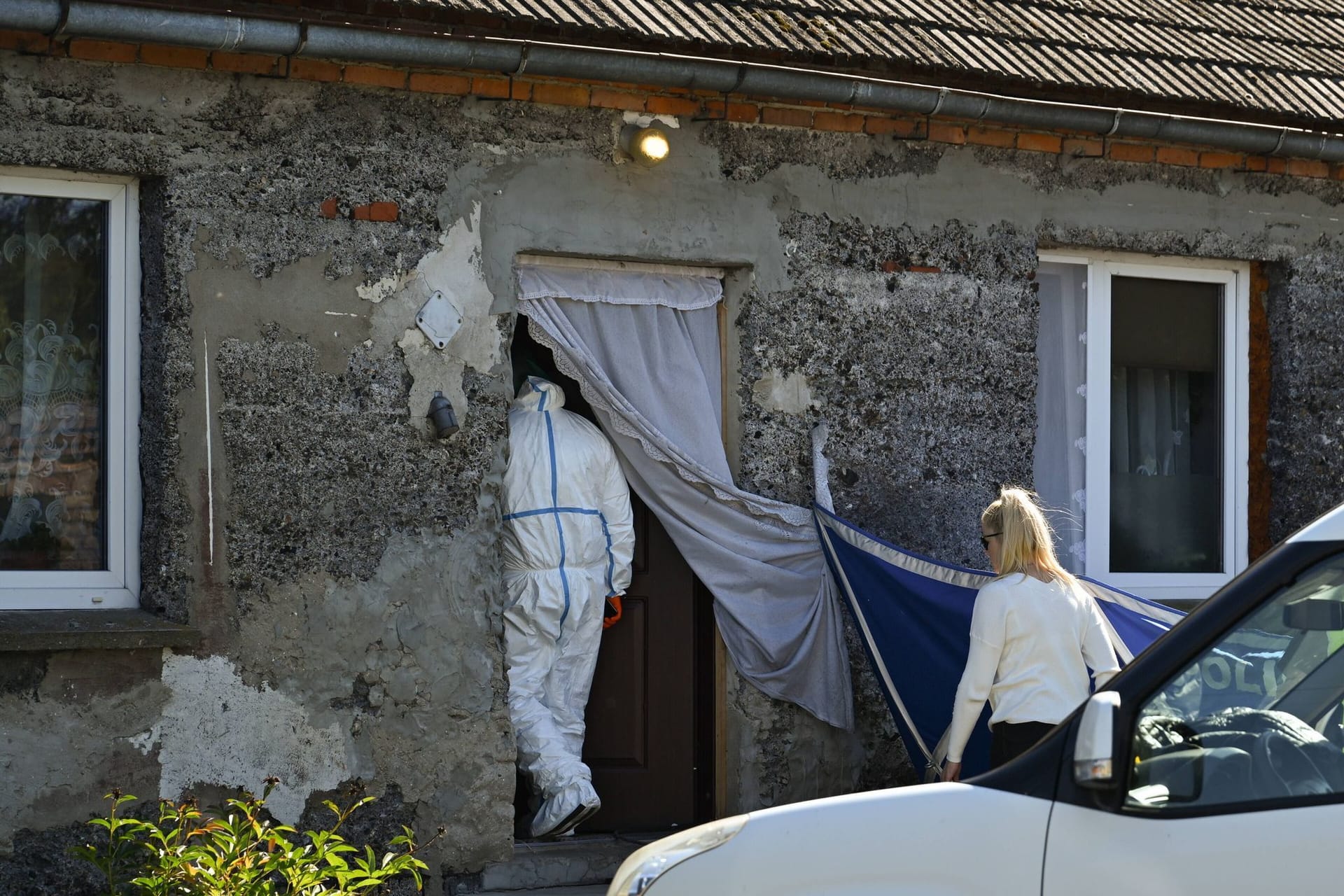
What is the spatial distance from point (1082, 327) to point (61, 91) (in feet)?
15.1

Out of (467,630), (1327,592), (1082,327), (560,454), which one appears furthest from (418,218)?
(1327,592)

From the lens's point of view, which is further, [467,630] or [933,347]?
[933,347]

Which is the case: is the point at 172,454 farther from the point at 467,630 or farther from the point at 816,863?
the point at 816,863

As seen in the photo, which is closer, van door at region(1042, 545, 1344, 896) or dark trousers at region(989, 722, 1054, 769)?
van door at region(1042, 545, 1344, 896)

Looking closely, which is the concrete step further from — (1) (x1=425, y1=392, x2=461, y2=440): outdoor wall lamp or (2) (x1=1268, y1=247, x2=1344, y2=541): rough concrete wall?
(2) (x1=1268, y1=247, x2=1344, y2=541): rough concrete wall

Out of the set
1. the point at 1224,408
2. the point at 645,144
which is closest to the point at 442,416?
the point at 645,144

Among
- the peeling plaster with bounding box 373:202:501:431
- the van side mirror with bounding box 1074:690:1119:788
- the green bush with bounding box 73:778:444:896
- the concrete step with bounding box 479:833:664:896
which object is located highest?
the peeling plaster with bounding box 373:202:501:431

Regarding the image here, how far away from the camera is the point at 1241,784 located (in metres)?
3.17

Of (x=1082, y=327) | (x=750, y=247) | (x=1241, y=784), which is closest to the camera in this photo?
(x=1241, y=784)

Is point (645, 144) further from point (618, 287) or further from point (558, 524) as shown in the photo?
point (558, 524)

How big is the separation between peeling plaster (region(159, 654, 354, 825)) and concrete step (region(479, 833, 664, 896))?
742 millimetres

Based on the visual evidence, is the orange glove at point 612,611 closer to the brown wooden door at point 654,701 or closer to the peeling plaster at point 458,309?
the brown wooden door at point 654,701

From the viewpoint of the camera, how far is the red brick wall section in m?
5.71

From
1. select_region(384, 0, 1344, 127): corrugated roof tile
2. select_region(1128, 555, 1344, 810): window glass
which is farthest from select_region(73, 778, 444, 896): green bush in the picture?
select_region(384, 0, 1344, 127): corrugated roof tile
